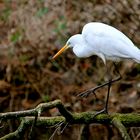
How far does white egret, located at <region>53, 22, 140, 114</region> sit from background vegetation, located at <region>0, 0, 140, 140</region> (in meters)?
2.09

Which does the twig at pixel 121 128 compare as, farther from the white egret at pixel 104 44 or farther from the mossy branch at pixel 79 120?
the white egret at pixel 104 44

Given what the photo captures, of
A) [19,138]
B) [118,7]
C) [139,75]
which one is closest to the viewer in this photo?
[19,138]

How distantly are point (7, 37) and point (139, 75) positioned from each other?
1866 mm

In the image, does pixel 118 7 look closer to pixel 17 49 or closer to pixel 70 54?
pixel 70 54

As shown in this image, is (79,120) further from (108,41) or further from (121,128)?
(108,41)

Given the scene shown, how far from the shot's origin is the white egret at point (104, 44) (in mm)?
3900

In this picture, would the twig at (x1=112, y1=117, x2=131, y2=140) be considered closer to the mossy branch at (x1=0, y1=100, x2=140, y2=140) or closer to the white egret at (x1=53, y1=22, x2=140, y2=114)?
the mossy branch at (x1=0, y1=100, x2=140, y2=140)

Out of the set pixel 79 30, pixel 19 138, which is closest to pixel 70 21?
pixel 79 30

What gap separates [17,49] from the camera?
24.6 feet

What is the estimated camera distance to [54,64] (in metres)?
7.24

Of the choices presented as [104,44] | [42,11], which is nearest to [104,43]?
[104,44]

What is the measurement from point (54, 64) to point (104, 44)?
3217 mm

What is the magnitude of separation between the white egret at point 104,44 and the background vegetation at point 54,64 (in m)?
2.09

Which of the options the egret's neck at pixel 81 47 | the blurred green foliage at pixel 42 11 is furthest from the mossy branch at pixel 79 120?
the blurred green foliage at pixel 42 11
